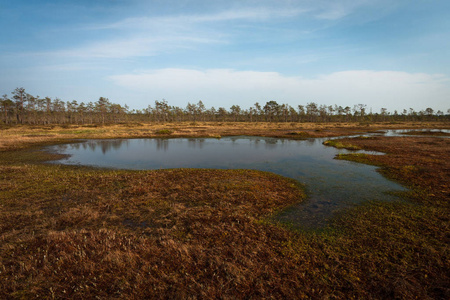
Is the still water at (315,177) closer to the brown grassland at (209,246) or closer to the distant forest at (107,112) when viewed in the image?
the brown grassland at (209,246)

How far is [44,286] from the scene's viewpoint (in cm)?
510

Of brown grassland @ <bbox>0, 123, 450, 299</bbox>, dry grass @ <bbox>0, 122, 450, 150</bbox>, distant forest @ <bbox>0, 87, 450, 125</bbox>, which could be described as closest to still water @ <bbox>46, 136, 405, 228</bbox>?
brown grassland @ <bbox>0, 123, 450, 299</bbox>

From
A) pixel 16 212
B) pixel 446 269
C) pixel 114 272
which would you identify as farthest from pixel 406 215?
pixel 16 212

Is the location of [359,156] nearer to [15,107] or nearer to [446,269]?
[446,269]

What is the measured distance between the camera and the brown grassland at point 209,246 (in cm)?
511

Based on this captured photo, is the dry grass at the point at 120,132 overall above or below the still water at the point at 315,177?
above

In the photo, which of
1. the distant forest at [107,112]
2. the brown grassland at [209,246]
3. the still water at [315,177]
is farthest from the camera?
the distant forest at [107,112]

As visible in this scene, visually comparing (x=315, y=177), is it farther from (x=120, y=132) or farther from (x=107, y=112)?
(x=107, y=112)

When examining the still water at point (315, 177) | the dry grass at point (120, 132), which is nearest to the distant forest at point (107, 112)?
the dry grass at point (120, 132)

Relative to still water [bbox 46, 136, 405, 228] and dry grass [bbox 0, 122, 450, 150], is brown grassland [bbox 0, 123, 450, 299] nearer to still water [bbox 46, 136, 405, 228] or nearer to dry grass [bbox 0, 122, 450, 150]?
still water [bbox 46, 136, 405, 228]

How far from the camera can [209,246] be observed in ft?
22.7

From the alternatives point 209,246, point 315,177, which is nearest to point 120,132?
point 315,177

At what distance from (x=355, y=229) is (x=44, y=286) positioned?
1087cm

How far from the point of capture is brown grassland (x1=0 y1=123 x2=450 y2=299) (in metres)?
5.11
